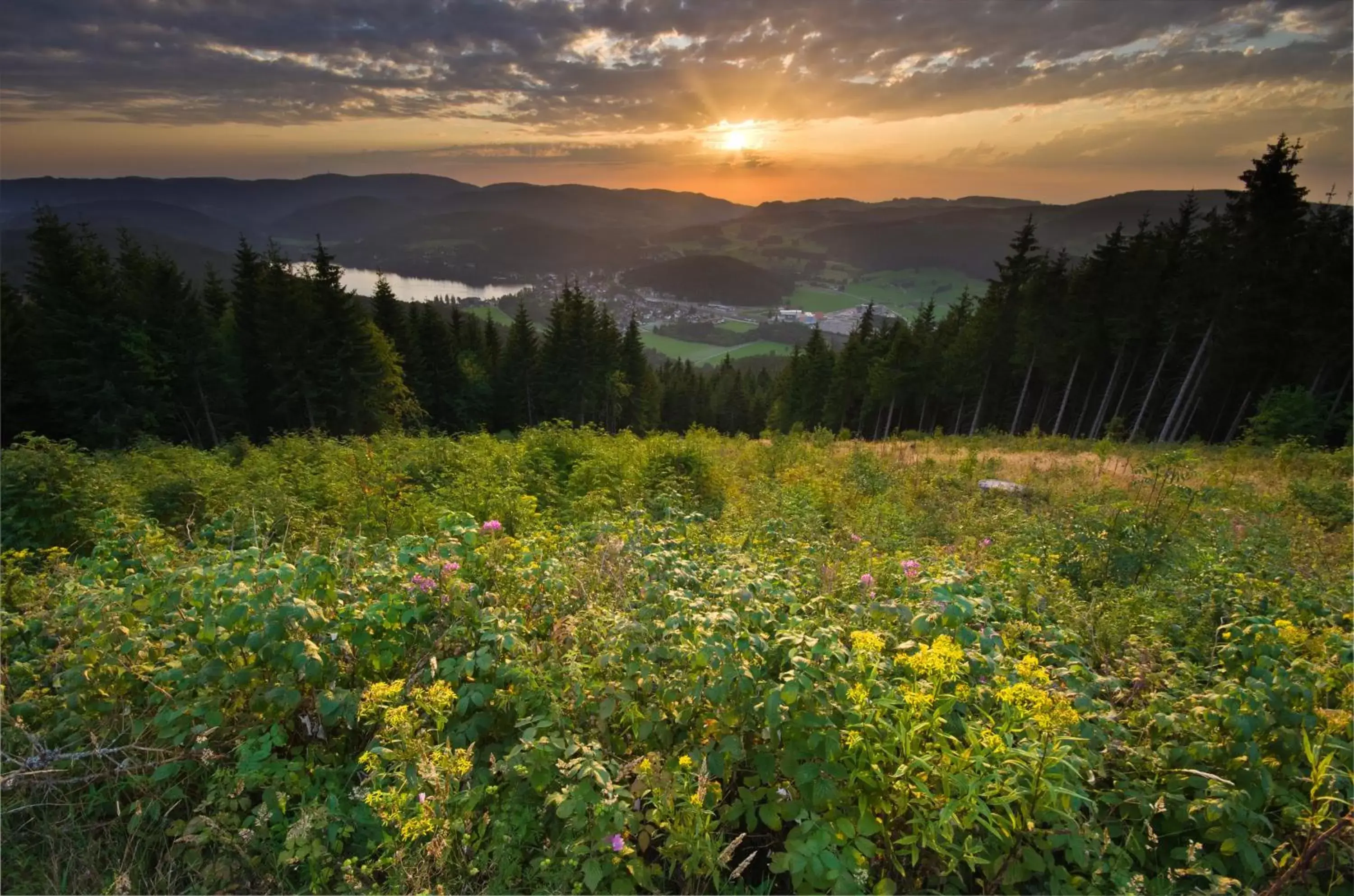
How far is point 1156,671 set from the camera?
3.62 meters

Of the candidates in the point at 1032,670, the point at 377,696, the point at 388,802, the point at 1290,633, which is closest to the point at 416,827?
the point at 388,802

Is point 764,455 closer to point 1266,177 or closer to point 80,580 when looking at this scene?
point 80,580

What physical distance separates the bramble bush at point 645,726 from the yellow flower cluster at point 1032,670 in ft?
0.17

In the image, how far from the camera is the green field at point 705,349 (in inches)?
5674

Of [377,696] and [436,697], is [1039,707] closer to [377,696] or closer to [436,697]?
[436,697]

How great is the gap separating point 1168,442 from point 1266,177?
10150 millimetres

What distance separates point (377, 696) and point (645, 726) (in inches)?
51.1

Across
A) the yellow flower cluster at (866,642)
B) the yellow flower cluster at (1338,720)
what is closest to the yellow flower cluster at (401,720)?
the yellow flower cluster at (866,642)

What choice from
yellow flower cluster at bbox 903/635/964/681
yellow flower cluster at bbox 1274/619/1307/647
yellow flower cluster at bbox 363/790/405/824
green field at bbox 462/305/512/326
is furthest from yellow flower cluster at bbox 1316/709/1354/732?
green field at bbox 462/305/512/326

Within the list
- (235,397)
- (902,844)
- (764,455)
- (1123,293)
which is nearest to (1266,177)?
(1123,293)

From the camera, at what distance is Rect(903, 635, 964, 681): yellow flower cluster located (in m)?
2.42

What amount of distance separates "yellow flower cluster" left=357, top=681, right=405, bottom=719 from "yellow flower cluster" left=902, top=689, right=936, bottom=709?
227 centimetres

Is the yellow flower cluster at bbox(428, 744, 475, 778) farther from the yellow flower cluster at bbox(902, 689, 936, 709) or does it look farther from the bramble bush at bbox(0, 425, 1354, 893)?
the yellow flower cluster at bbox(902, 689, 936, 709)

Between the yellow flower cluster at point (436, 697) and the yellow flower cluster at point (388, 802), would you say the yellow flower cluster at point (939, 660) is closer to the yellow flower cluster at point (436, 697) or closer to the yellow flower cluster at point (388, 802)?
the yellow flower cluster at point (436, 697)
